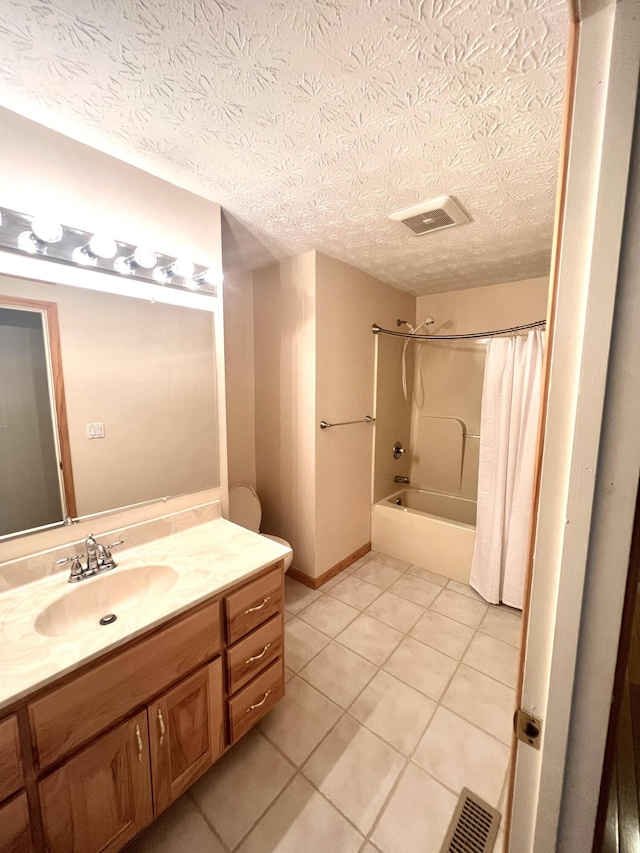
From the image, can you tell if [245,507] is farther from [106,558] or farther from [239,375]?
[106,558]

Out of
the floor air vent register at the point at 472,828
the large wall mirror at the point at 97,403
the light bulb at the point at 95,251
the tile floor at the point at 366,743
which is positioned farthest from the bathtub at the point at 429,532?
the light bulb at the point at 95,251

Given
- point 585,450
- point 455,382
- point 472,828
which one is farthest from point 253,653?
point 455,382

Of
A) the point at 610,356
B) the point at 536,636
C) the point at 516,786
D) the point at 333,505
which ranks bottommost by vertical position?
the point at 333,505

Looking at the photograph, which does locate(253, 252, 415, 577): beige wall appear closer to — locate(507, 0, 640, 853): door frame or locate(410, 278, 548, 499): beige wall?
locate(410, 278, 548, 499): beige wall

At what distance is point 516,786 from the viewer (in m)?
0.54

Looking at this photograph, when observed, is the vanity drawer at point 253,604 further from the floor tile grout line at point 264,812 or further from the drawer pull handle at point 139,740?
the floor tile grout line at point 264,812

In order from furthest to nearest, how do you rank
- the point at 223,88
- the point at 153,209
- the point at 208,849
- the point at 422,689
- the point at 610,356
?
the point at 422,689 < the point at 153,209 < the point at 208,849 < the point at 223,88 < the point at 610,356

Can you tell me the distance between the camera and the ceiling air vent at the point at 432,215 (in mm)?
1554

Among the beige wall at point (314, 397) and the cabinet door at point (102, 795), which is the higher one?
the beige wall at point (314, 397)

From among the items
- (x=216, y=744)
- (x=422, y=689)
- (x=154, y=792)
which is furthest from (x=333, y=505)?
(x=154, y=792)

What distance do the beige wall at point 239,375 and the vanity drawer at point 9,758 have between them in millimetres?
1774

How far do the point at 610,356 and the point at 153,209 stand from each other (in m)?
1.68

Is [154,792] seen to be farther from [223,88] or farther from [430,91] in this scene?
[430,91]

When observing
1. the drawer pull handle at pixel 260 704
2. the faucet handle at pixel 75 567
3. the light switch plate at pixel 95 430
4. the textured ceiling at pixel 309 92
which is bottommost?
the drawer pull handle at pixel 260 704
